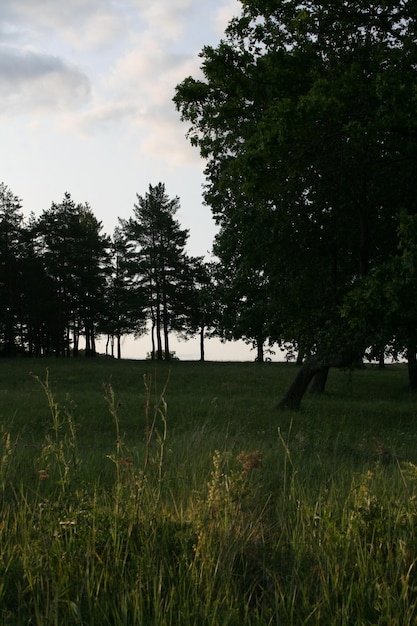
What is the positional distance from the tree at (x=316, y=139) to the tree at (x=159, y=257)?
3950 centimetres

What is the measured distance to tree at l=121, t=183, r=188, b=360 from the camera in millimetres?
58500

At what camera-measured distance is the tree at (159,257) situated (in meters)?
58.5

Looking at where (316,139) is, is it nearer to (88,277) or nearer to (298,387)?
(298,387)

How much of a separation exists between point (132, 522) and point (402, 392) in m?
28.6

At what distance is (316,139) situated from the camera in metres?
14.7

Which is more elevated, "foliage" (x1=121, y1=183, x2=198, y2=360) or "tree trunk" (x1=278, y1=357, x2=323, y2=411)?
"foliage" (x1=121, y1=183, x2=198, y2=360)

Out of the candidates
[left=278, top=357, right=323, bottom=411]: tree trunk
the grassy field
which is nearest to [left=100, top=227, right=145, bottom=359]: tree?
[left=278, top=357, right=323, bottom=411]: tree trunk

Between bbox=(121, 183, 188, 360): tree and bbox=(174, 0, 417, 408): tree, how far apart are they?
39495mm

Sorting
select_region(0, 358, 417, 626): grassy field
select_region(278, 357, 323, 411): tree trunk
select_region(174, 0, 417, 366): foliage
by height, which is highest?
select_region(174, 0, 417, 366): foliage

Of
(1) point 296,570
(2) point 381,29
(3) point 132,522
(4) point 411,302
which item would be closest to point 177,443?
(3) point 132,522

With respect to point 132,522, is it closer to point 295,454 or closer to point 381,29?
point 295,454

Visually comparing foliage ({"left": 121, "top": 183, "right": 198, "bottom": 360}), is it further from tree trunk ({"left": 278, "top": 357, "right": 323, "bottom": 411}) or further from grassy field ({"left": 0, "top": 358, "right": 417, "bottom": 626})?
grassy field ({"left": 0, "top": 358, "right": 417, "bottom": 626})

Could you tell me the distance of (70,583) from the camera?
3.55 metres

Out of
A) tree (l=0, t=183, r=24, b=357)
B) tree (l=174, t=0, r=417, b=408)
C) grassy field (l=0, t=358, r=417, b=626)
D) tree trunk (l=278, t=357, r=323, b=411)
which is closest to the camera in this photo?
grassy field (l=0, t=358, r=417, b=626)
